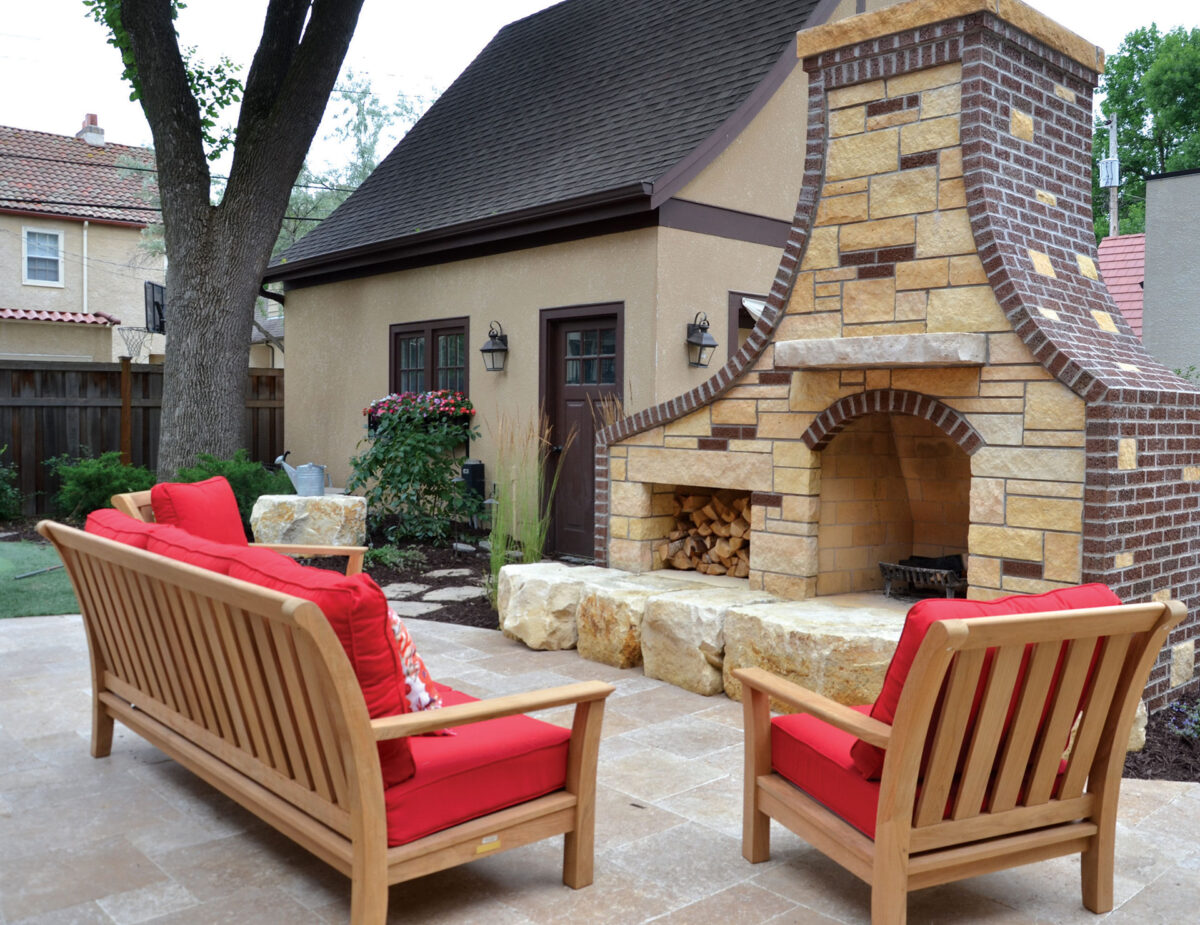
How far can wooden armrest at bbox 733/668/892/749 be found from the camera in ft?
8.04

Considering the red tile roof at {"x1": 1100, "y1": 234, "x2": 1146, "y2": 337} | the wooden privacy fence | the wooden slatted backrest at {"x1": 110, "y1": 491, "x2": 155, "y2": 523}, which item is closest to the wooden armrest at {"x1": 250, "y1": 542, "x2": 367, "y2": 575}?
the wooden slatted backrest at {"x1": 110, "y1": 491, "x2": 155, "y2": 523}

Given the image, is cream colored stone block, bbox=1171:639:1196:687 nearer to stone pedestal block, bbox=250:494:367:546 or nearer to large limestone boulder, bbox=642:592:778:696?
large limestone boulder, bbox=642:592:778:696

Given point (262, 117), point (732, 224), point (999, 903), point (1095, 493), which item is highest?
point (262, 117)

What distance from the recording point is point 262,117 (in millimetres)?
10000

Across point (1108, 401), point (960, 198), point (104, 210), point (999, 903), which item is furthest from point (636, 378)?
point (104, 210)

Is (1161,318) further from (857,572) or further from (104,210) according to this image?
(104,210)

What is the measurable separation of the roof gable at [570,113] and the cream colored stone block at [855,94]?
2.67 metres

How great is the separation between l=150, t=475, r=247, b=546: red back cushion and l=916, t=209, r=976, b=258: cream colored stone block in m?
3.41

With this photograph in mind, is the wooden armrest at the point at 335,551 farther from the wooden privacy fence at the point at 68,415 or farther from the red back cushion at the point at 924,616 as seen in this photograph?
the wooden privacy fence at the point at 68,415

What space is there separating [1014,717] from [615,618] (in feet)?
10.2

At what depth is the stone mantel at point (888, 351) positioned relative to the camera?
14.8 ft

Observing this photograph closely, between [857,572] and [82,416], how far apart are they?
9890 millimetres

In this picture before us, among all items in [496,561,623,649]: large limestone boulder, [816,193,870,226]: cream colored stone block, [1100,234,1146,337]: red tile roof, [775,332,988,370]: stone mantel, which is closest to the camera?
[775,332,988,370]: stone mantel

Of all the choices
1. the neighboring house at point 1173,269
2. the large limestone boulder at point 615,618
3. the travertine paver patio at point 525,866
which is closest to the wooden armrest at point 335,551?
the travertine paver patio at point 525,866
